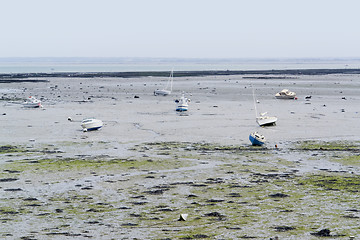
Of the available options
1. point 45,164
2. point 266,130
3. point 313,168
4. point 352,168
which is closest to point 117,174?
point 45,164

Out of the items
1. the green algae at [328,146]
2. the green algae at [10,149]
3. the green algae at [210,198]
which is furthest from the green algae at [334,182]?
the green algae at [10,149]

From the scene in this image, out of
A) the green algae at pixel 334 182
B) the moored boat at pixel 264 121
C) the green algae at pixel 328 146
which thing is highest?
the moored boat at pixel 264 121

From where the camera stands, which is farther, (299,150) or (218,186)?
(299,150)

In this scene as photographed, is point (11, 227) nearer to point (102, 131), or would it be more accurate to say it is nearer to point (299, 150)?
point (299, 150)

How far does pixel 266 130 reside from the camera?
45.0 metres

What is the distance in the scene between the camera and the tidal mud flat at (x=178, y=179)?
63.6 ft

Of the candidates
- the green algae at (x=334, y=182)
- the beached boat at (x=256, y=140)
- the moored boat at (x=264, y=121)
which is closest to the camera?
the green algae at (x=334, y=182)

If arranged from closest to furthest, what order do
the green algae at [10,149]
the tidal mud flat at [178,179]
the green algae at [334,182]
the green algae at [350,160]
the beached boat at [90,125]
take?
the tidal mud flat at [178,179], the green algae at [334,182], the green algae at [350,160], the green algae at [10,149], the beached boat at [90,125]

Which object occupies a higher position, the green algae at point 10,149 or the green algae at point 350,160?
the green algae at point 10,149

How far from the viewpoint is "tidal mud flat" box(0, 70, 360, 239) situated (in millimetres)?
19391

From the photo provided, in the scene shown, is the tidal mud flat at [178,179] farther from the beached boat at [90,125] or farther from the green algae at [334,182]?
the beached boat at [90,125]

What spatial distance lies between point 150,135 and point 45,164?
42.6 feet

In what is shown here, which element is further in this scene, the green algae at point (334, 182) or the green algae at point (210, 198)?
the green algae at point (334, 182)

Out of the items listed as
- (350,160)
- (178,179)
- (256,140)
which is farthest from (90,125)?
(350,160)
